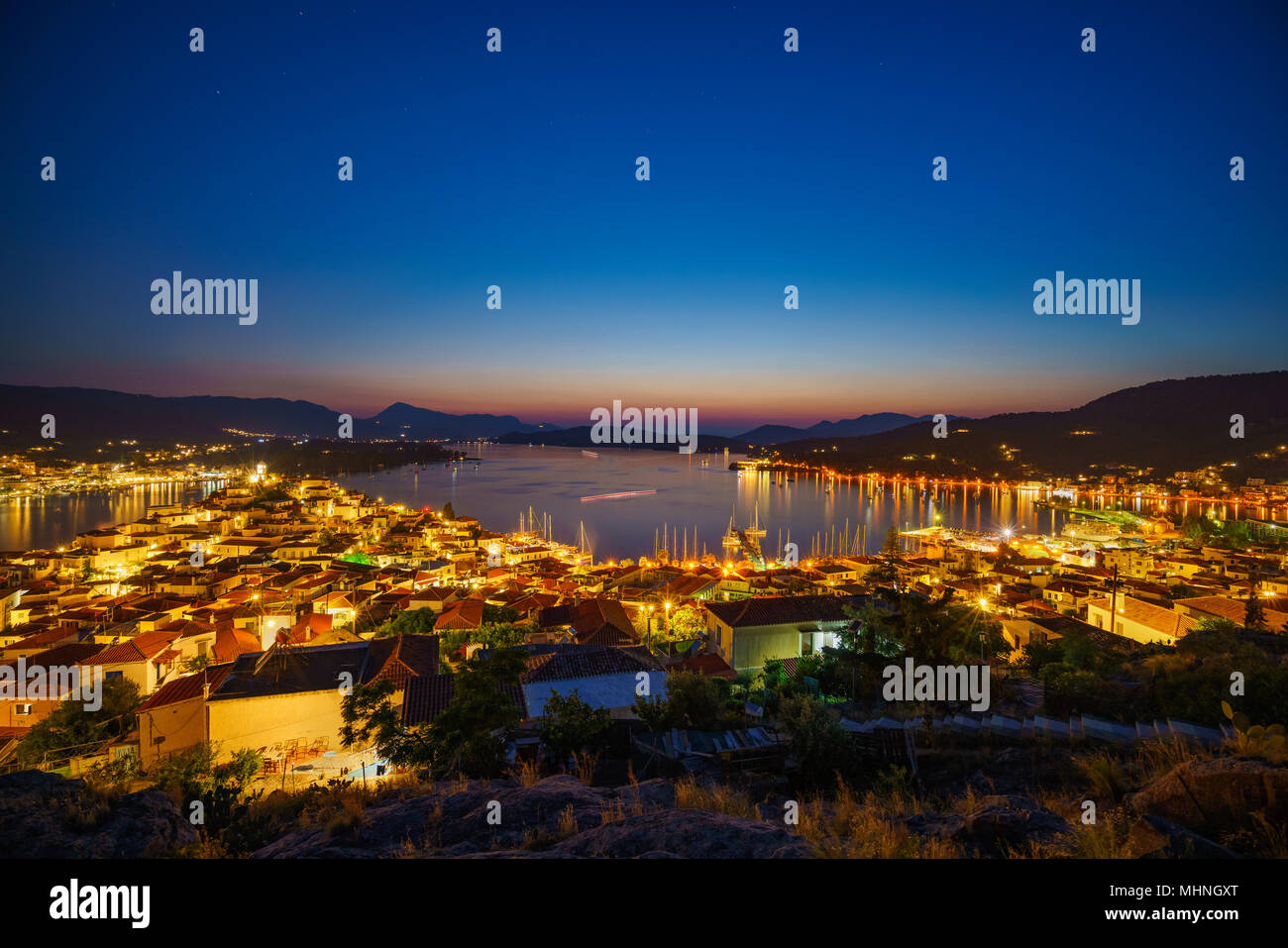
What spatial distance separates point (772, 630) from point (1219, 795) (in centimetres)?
832

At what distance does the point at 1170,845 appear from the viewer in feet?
6.50

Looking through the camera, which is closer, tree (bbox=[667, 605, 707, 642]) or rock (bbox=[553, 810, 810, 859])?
rock (bbox=[553, 810, 810, 859])

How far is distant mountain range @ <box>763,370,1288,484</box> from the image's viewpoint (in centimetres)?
6656

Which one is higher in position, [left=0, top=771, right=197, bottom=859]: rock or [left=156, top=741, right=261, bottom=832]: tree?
[left=0, top=771, right=197, bottom=859]: rock

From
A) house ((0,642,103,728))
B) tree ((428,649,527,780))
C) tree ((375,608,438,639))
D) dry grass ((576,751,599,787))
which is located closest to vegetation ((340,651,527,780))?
tree ((428,649,527,780))

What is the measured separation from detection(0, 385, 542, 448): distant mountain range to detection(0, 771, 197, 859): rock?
3313 inches

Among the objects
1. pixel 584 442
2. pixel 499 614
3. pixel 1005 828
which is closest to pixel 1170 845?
pixel 1005 828

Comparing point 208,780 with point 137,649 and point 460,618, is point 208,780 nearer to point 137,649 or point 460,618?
point 137,649

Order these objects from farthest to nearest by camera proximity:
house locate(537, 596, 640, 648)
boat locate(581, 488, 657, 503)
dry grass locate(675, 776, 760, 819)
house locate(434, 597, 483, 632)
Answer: boat locate(581, 488, 657, 503), house locate(434, 597, 483, 632), house locate(537, 596, 640, 648), dry grass locate(675, 776, 760, 819)

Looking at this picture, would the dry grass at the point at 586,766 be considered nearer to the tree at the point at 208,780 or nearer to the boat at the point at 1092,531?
the tree at the point at 208,780

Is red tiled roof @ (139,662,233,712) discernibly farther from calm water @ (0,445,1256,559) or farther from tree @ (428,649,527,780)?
calm water @ (0,445,1256,559)

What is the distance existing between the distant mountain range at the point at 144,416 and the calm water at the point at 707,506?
3621 cm

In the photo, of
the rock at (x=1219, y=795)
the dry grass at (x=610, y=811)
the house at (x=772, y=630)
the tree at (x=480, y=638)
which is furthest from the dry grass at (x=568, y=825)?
the house at (x=772, y=630)
